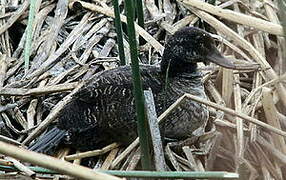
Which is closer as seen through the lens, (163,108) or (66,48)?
(163,108)

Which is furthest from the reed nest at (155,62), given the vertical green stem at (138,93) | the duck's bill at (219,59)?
the vertical green stem at (138,93)

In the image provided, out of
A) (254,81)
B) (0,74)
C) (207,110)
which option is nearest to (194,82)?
(207,110)

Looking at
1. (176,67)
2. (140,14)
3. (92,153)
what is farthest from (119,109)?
(140,14)

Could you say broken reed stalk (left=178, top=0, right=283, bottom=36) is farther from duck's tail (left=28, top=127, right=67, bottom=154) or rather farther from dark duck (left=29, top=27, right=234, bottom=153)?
duck's tail (left=28, top=127, right=67, bottom=154)

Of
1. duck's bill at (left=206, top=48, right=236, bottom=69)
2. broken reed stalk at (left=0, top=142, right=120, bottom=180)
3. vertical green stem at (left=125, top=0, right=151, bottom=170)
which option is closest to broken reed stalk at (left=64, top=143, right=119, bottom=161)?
duck's bill at (left=206, top=48, right=236, bottom=69)

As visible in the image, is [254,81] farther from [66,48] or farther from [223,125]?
[66,48]

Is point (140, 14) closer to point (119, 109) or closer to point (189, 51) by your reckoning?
point (189, 51)
